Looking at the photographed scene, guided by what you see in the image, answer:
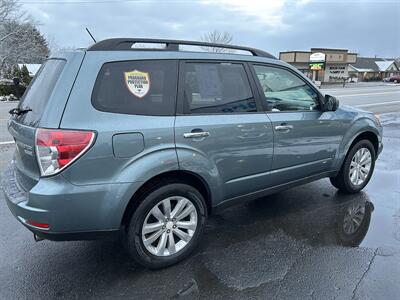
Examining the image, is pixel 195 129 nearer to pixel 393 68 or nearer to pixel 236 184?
pixel 236 184

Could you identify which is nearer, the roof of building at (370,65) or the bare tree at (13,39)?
the bare tree at (13,39)

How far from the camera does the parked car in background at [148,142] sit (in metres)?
2.66

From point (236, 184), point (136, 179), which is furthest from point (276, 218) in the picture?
point (136, 179)

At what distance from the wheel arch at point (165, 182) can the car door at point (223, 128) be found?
0.08 metres

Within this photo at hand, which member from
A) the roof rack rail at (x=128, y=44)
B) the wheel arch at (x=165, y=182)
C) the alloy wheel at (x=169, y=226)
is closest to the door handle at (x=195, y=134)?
the wheel arch at (x=165, y=182)

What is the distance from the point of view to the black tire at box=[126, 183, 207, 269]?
2.95m

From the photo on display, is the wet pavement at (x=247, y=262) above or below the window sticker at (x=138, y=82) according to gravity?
below

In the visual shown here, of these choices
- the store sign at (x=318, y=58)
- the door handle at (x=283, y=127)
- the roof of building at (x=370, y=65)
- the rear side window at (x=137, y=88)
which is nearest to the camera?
the rear side window at (x=137, y=88)

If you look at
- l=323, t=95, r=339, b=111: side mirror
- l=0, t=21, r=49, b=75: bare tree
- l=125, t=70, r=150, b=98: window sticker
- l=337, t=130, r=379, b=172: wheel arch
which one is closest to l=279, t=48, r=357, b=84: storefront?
l=0, t=21, r=49, b=75: bare tree

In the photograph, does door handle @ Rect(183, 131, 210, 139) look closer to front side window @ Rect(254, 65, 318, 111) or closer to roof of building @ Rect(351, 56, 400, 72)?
front side window @ Rect(254, 65, 318, 111)

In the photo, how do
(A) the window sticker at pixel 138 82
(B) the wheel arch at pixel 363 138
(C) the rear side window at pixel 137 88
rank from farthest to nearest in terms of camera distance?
(B) the wheel arch at pixel 363 138, (A) the window sticker at pixel 138 82, (C) the rear side window at pixel 137 88

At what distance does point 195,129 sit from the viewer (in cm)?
310

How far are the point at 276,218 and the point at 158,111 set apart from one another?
204 centimetres

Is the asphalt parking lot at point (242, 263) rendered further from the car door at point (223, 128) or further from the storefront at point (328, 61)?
the storefront at point (328, 61)
